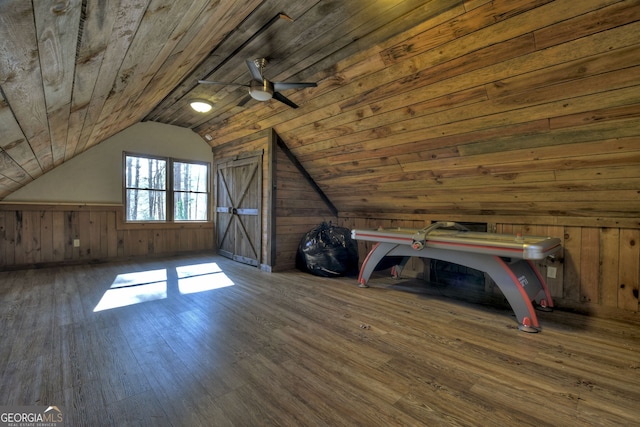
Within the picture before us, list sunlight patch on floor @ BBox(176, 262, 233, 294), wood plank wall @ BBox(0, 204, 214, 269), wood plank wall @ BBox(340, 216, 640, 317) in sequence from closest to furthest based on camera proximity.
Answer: wood plank wall @ BBox(340, 216, 640, 317) → sunlight patch on floor @ BBox(176, 262, 233, 294) → wood plank wall @ BBox(0, 204, 214, 269)

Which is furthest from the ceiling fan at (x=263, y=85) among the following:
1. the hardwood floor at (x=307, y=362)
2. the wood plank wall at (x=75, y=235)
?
the wood plank wall at (x=75, y=235)

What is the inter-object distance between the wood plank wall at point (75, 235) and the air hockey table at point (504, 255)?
423cm

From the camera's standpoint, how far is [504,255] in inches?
89.8

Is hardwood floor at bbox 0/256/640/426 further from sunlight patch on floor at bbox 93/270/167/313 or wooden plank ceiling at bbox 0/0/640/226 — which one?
wooden plank ceiling at bbox 0/0/640/226

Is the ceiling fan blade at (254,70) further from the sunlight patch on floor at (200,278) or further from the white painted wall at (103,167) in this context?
the white painted wall at (103,167)

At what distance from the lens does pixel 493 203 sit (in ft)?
10.3

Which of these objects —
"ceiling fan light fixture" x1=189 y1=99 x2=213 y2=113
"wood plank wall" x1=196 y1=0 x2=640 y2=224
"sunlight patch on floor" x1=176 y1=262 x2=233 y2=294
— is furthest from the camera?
"ceiling fan light fixture" x1=189 y1=99 x2=213 y2=113

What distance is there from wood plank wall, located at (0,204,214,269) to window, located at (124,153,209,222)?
24cm

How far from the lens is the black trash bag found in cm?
398

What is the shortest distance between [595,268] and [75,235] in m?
6.87

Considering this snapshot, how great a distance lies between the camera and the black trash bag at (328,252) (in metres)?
3.98

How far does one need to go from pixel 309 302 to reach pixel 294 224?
5.82ft

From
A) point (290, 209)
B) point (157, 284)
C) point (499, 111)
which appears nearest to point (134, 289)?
point (157, 284)

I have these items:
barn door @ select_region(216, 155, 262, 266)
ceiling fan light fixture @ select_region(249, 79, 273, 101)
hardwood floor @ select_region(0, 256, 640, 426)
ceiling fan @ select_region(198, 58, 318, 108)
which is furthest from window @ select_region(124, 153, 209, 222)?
ceiling fan light fixture @ select_region(249, 79, 273, 101)
